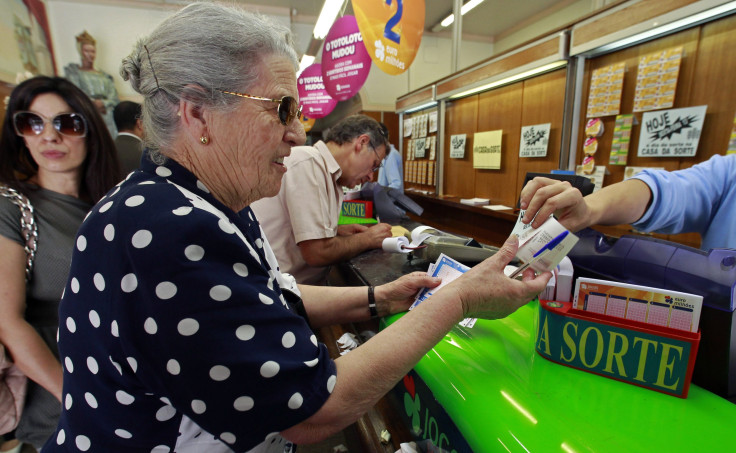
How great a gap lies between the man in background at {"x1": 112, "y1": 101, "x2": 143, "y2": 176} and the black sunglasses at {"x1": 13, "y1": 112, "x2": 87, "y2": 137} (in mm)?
1169

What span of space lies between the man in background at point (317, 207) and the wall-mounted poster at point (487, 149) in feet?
9.08

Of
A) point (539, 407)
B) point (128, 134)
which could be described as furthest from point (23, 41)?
point (539, 407)

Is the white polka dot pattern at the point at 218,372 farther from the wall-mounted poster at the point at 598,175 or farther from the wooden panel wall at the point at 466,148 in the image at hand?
the wooden panel wall at the point at 466,148

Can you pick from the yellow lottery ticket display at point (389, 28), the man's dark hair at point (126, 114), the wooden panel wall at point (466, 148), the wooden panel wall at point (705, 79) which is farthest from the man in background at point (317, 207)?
the wooden panel wall at point (466, 148)

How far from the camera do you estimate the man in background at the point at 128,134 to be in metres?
2.68

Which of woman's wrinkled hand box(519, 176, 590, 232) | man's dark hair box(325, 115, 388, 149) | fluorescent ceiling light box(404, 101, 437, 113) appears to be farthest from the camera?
fluorescent ceiling light box(404, 101, 437, 113)

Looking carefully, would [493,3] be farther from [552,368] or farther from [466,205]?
[552,368]

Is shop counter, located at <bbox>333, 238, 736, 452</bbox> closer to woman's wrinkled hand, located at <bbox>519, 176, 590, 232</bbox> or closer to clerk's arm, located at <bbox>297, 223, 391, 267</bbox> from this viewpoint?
woman's wrinkled hand, located at <bbox>519, 176, 590, 232</bbox>

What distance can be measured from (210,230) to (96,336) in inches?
11.5

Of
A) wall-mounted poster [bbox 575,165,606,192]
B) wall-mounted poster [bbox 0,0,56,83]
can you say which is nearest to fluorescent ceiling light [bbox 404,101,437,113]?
wall-mounted poster [bbox 575,165,606,192]

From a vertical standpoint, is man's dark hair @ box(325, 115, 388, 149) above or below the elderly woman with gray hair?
above

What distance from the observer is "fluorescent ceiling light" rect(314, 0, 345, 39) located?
518cm

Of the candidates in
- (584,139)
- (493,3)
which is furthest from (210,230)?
(493,3)

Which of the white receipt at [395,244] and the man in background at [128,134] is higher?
the man in background at [128,134]
